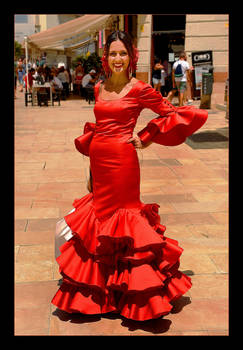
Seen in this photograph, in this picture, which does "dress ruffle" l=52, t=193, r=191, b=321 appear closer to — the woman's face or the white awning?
the woman's face

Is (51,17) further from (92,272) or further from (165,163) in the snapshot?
(92,272)

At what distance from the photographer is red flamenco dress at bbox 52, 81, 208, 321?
326 cm

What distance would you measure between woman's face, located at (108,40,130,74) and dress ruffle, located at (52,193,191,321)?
42.6 inches

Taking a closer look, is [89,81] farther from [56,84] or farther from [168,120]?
Result: [168,120]

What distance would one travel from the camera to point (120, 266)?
3334mm

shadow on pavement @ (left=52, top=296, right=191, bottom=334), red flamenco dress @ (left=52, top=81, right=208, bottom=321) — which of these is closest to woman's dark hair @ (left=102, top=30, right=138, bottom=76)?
red flamenco dress @ (left=52, top=81, right=208, bottom=321)

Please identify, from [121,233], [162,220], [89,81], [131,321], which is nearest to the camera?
[121,233]

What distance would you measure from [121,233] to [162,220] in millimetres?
2391

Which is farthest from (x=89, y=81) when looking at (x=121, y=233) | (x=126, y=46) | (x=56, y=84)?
(x=121, y=233)

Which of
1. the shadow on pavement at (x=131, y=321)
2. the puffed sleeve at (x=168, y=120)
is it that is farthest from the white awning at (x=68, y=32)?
Answer: the shadow on pavement at (x=131, y=321)

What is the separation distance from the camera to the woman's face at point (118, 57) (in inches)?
132

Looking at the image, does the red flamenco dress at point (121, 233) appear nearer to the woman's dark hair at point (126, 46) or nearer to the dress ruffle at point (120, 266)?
the dress ruffle at point (120, 266)

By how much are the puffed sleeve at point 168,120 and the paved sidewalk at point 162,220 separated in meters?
1.39
